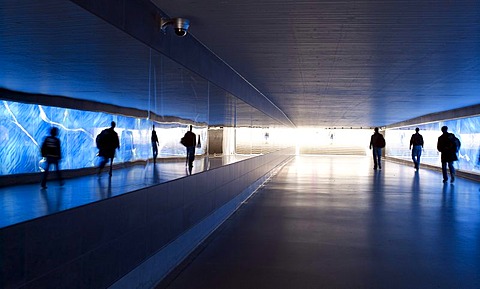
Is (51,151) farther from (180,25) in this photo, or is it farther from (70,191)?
(180,25)

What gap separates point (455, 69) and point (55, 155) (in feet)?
26.0

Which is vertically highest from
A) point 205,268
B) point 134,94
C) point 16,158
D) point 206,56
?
point 206,56

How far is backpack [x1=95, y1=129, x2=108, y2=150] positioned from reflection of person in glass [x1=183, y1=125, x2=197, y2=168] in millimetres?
2397

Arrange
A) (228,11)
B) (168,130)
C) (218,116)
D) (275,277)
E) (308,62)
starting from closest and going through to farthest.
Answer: (275,277) < (228,11) < (168,130) < (308,62) < (218,116)

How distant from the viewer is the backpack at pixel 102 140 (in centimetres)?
370

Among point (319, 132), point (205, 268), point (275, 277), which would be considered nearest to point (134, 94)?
point (205, 268)

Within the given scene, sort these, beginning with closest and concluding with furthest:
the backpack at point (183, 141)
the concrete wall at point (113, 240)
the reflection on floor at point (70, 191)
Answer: the concrete wall at point (113, 240), the reflection on floor at point (70, 191), the backpack at point (183, 141)

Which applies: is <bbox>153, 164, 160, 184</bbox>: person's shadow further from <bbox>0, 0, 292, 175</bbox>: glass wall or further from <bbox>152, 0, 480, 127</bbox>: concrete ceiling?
<bbox>152, 0, 480, 127</bbox>: concrete ceiling

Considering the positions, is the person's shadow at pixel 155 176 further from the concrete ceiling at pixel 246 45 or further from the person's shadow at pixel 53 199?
the person's shadow at pixel 53 199

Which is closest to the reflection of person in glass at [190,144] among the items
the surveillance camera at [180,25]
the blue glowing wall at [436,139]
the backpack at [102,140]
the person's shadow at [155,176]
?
the person's shadow at [155,176]

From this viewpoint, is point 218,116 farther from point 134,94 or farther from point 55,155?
point 55,155

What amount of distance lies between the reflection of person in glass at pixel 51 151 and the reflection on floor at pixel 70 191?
107 millimetres

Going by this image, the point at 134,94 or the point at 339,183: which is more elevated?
the point at 134,94

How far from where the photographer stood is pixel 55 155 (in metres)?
3.01
